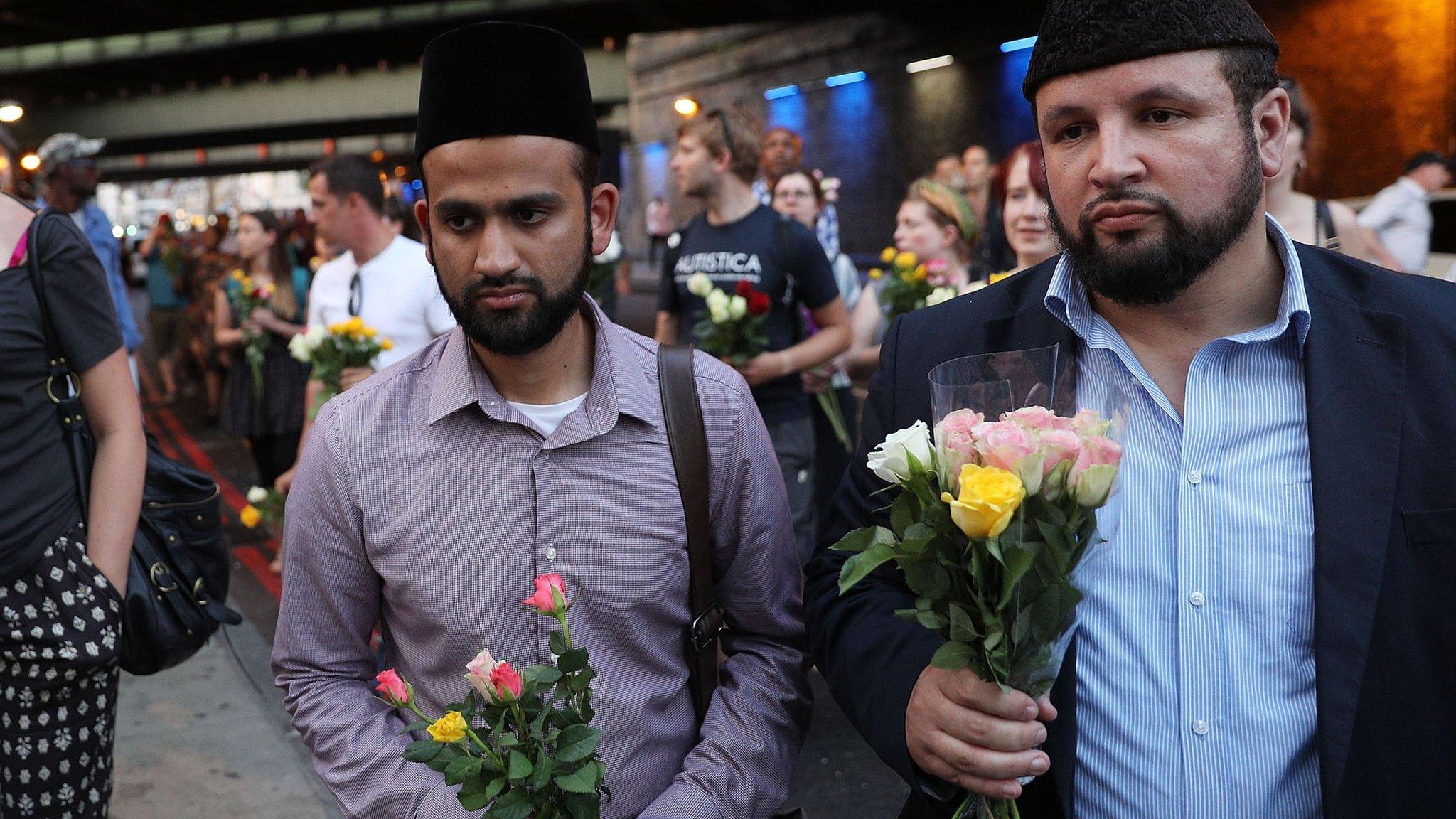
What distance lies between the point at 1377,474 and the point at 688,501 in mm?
1116

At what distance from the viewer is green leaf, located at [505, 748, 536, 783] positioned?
1688 mm

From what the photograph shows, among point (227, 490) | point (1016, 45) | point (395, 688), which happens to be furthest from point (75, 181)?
point (1016, 45)

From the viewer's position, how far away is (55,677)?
2.80 metres

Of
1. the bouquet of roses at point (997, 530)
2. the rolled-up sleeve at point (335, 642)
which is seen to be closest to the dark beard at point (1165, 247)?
the bouquet of roses at point (997, 530)

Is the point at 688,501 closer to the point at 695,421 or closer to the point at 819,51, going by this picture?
the point at 695,421

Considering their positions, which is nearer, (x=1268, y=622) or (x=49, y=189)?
(x=1268, y=622)

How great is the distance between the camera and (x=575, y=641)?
2.12m

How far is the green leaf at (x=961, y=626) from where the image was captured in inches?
63.3

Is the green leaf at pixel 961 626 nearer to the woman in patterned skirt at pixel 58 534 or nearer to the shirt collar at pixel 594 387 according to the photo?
the shirt collar at pixel 594 387

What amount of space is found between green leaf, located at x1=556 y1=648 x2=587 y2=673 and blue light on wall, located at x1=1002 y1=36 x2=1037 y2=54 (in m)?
15.6

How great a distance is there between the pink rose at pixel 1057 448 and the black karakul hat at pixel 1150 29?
2.25 feet

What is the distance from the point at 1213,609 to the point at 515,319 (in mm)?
1244

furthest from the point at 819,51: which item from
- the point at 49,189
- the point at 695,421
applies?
the point at 695,421

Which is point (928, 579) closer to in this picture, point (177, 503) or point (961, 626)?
point (961, 626)
